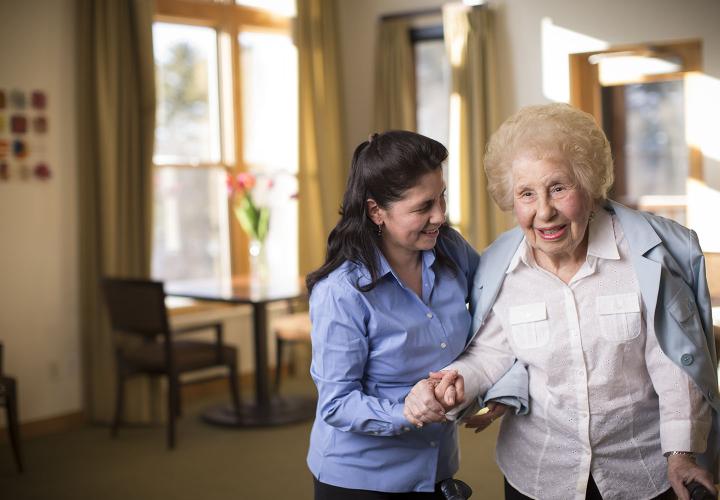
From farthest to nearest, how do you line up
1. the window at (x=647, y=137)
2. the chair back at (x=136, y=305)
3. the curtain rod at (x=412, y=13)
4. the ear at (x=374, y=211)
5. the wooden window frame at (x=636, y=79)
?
the window at (x=647, y=137)
the curtain rod at (x=412, y=13)
the wooden window frame at (x=636, y=79)
the chair back at (x=136, y=305)
the ear at (x=374, y=211)

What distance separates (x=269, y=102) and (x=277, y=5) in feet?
2.48

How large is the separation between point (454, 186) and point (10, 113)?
10.6 ft

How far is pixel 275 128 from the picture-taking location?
266 inches

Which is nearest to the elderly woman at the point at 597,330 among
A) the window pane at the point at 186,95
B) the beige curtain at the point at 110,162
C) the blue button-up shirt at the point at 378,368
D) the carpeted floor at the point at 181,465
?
the blue button-up shirt at the point at 378,368

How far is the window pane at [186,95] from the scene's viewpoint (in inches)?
234

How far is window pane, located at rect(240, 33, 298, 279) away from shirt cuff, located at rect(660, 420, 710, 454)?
4.96 m

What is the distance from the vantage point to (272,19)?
21.4 ft

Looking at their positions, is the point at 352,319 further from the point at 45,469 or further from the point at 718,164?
the point at 718,164

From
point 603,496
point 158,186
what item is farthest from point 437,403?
point 158,186

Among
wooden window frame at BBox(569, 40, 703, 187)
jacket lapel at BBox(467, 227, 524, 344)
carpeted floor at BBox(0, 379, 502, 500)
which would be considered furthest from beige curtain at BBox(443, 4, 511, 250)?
jacket lapel at BBox(467, 227, 524, 344)

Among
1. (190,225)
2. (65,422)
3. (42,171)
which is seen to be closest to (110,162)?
(42,171)

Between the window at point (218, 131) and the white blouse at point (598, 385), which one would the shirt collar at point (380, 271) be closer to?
the white blouse at point (598, 385)

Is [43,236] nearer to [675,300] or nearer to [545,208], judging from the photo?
[545,208]

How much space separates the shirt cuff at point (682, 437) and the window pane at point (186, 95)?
4.66 metres
